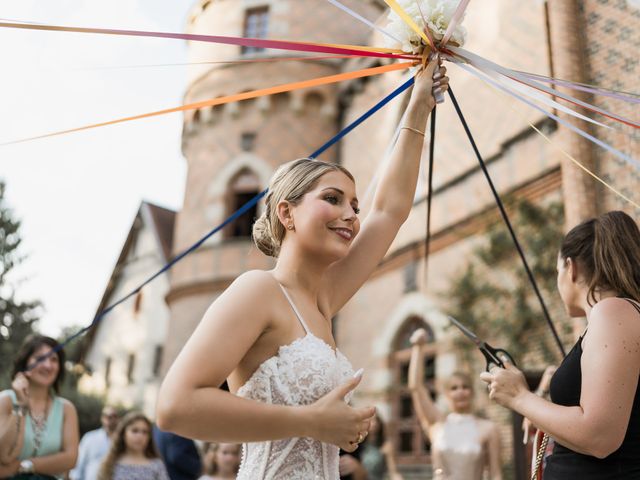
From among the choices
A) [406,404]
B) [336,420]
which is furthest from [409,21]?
[406,404]

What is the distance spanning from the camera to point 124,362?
23906mm

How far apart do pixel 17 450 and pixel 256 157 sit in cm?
1323

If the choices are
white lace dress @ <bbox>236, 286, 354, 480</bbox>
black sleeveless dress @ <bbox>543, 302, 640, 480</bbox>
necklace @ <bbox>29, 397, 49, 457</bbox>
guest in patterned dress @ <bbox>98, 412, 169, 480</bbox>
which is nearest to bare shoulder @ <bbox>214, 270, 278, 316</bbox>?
white lace dress @ <bbox>236, 286, 354, 480</bbox>

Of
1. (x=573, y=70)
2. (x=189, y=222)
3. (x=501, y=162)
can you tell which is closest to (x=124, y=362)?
(x=189, y=222)

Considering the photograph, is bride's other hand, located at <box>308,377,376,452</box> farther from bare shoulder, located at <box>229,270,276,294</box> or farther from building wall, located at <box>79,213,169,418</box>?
building wall, located at <box>79,213,169,418</box>

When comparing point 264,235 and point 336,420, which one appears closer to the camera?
point 336,420

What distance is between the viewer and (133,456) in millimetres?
5926

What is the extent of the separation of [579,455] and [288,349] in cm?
108

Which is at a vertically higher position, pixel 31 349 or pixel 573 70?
pixel 573 70

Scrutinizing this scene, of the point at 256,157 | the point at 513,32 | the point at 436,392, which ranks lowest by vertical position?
the point at 436,392

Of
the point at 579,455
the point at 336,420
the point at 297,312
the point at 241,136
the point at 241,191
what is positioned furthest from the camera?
the point at 241,136

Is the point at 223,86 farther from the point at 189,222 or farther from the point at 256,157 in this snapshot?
the point at 189,222

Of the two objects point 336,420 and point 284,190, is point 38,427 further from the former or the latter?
point 336,420

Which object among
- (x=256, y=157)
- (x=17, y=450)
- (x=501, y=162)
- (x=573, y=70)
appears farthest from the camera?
(x=256, y=157)
